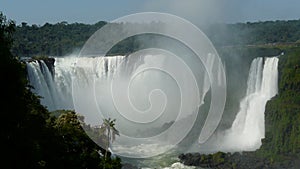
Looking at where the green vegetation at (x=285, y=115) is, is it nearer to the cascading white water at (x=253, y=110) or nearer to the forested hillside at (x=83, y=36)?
the cascading white water at (x=253, y=110)

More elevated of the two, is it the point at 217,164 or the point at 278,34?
the point at 278,34

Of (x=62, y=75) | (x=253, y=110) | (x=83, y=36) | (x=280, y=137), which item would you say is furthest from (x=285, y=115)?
(x=83, y=36)

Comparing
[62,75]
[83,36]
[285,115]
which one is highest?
[83,36]

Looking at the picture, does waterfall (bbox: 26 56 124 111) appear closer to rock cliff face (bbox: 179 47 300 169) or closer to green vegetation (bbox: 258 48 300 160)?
rock cliff face (bbox: 179 47 300 169)

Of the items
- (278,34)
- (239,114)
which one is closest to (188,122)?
(239,114)

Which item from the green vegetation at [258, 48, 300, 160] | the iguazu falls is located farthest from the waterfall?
the green vegetation at [258, 48, 300, 160]

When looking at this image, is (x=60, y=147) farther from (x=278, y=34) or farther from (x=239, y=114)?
(x=278, y=34)

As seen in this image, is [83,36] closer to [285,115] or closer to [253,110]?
[253,110]

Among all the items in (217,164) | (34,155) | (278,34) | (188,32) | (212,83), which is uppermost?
(278,34)

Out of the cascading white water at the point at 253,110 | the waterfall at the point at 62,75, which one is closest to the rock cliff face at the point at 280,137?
the cascading white water at the point at 253,110
